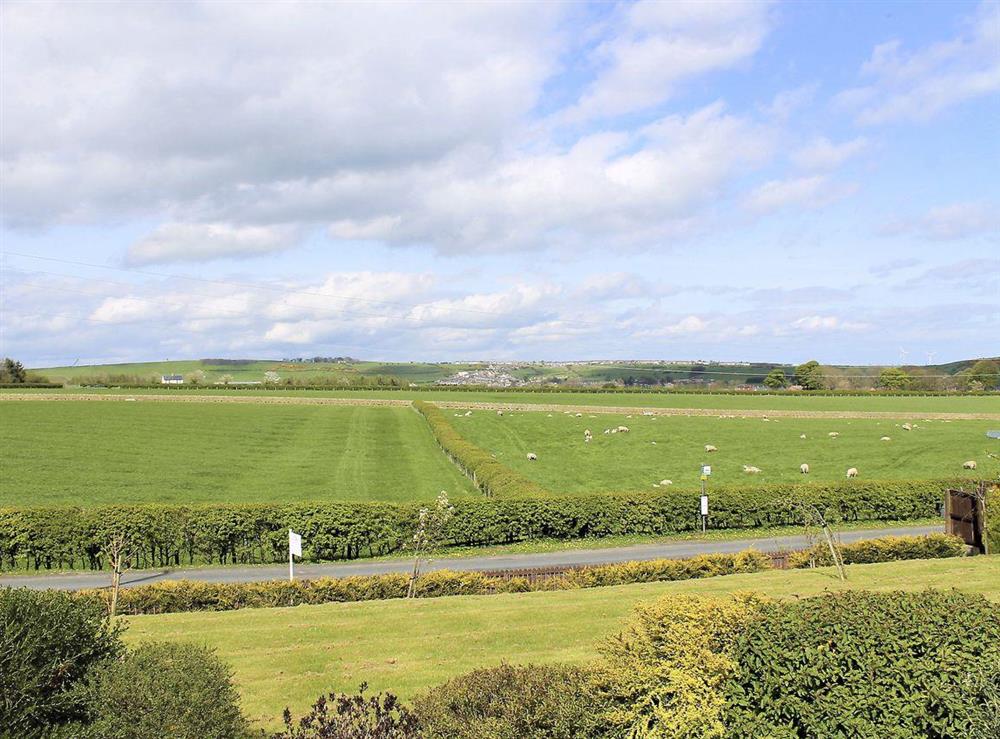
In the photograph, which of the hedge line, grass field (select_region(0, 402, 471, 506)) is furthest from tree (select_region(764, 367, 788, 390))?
the hedge line

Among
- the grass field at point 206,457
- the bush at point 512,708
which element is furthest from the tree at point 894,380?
the bush at point 512,708

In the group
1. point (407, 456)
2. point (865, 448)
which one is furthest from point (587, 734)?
point (865, 448)

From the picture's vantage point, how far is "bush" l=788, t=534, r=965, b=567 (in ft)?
76.2

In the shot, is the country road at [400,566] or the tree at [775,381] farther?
the tree at [775,381]

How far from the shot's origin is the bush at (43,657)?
621cm

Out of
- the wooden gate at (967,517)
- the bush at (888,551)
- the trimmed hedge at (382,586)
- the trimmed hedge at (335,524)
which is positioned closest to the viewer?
the trimmed hedge at (382,586)

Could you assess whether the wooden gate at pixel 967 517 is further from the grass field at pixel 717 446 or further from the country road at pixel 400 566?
the grass field at pixel 717 446

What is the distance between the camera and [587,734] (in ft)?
23.3

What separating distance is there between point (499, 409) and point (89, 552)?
231 ft

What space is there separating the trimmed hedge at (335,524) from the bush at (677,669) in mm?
20468

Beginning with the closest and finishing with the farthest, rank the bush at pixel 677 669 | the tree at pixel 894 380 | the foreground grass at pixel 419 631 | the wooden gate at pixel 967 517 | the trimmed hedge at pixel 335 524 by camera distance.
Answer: the bush at pixel 677 669 < the foreground grass at pixel 419 631 < the wooden gate at pixel 967 517 < the trimmed hedge at pixel 335 524 < the tree at pixel 894 380

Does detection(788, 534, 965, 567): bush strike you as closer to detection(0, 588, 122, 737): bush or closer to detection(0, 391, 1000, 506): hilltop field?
detection(0, 588, 122, 737): bush

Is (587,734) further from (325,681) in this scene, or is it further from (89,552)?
(89,552)

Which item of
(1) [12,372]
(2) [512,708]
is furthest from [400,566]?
(1) [12,372]
